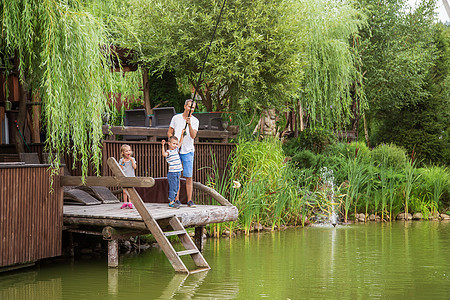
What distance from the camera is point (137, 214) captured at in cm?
888

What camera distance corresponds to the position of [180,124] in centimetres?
982

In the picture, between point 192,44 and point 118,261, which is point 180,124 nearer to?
point 118,261

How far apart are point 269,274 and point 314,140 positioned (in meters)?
11.2

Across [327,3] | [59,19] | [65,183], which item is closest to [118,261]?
[65,183]

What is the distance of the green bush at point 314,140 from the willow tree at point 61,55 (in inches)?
430

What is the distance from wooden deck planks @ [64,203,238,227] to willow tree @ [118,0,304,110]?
5.10 meters

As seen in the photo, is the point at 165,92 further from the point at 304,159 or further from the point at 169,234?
the point at 169,234

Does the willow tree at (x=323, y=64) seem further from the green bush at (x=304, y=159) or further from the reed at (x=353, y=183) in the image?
the reed at (x=353, y=183)

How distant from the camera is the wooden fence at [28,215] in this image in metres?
7.97

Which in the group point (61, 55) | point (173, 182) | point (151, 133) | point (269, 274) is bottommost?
point (269, 274)

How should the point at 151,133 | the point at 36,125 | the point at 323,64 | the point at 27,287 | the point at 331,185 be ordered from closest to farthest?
the point at 27,287, the point at 151,133, the point at 36,125, the point at 331,185, the point at 323,64

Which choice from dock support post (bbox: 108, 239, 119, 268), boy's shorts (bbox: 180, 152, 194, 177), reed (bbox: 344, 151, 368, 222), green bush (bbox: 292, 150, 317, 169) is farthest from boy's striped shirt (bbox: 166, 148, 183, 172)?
green bush (bbox: 292, 150, 317, 169)

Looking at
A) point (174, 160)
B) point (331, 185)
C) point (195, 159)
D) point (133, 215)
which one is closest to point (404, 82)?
point (331, 185)

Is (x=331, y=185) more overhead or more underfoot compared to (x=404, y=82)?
more underfoot
